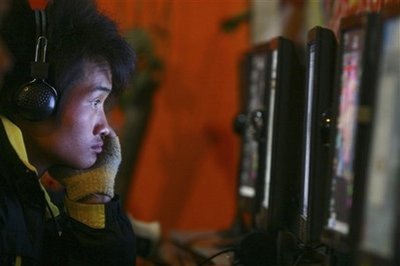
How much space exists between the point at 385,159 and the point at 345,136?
167 millimetres

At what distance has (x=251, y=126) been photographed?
1.80m

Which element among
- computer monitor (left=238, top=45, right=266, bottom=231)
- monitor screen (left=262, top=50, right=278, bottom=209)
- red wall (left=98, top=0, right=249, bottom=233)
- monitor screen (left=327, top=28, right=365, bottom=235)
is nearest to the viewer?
monitor screen (left=327, top=28, right=365, bottom=235)

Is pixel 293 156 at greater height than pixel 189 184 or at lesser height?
greater

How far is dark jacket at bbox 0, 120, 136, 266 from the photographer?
120cm

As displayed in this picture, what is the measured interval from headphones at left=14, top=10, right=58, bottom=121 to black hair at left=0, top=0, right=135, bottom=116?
20 mm

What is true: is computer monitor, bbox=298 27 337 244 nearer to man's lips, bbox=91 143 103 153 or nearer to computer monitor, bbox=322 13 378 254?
computer monitor, bbox=322 13 378 254

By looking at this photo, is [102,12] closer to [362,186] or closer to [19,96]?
[19,96]

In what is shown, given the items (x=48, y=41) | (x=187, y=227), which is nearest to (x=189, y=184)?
(x=187, y=227)

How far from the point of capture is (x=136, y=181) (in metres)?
2.64

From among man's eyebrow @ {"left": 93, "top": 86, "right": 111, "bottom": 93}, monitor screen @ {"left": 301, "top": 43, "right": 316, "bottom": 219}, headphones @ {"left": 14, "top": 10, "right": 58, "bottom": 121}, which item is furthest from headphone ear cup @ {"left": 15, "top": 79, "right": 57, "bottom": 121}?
monitor screen @ {"left": 301, "top": 43, "right": 316, "bottom": 219}

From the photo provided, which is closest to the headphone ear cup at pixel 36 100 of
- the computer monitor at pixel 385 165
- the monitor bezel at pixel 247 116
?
the computer monitor at pixel 385 165

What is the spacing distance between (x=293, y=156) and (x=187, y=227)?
135 cm

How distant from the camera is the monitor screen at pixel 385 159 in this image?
0.92 m

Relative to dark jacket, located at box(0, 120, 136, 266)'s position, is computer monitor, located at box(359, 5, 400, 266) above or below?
above
